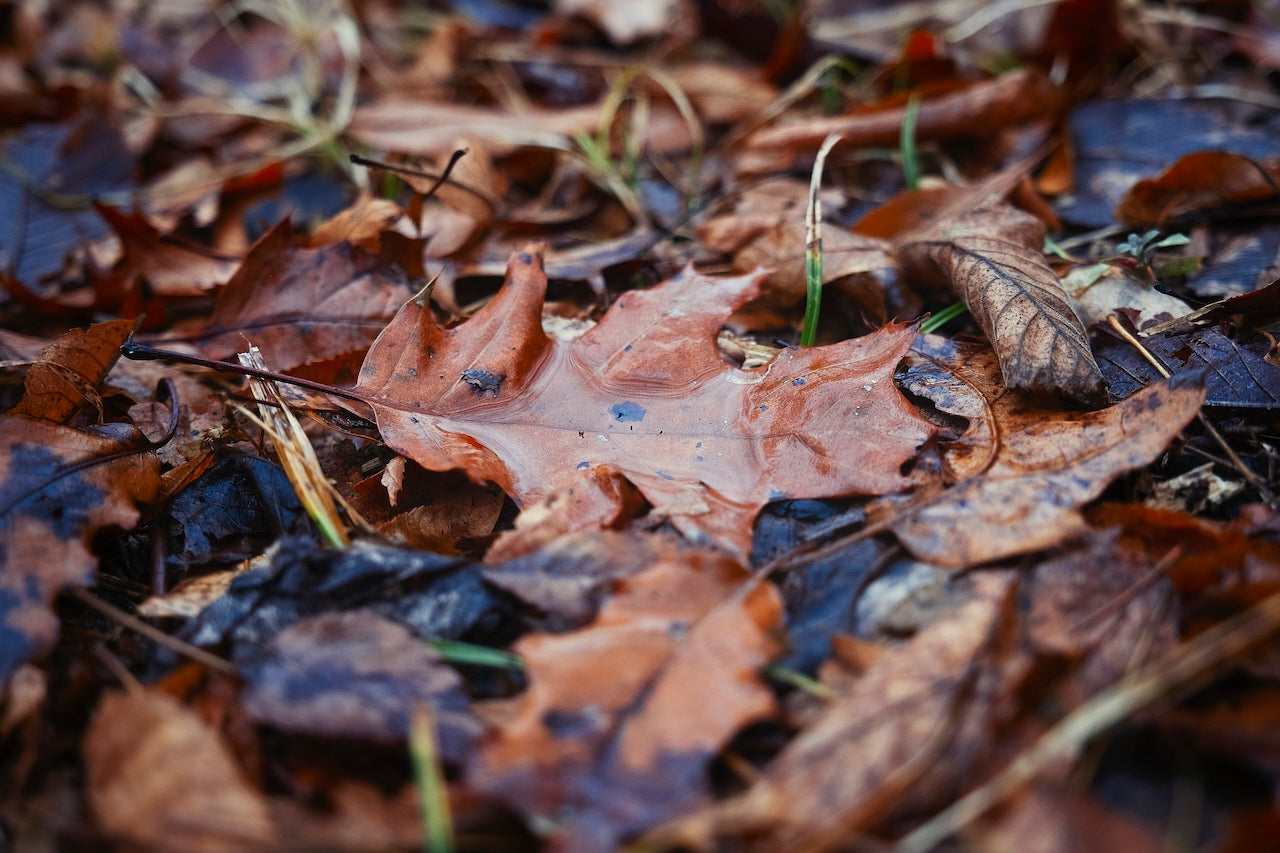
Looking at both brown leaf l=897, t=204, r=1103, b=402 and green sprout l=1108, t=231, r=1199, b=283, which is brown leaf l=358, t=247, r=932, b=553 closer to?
brown leaf l=897, t=204, r=1103, b=402

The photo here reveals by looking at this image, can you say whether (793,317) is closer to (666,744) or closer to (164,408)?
(666,744)

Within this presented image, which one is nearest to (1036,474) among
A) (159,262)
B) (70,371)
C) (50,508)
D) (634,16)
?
(50,508)

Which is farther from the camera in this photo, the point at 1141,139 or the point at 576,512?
the point at 1141,139

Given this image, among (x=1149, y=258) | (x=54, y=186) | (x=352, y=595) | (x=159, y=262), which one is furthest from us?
(x=54, y=186)

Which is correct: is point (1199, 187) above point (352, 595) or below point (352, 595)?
above

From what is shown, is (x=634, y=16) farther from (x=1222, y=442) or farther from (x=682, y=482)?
(x=1222, y=442)

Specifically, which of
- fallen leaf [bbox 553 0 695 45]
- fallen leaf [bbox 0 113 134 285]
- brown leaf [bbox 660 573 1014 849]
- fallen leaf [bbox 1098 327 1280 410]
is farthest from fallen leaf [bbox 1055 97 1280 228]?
fallen leaf [bbox 0 113 134 285]

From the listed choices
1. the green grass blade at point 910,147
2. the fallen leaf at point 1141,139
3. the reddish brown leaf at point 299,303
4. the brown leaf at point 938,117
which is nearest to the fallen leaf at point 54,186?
the reddish brown leaf at point 299,303

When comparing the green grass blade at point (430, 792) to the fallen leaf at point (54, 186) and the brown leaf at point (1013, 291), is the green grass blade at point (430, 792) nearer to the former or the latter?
the brown leaf at point (1013, 291)
